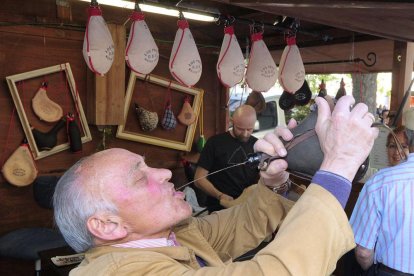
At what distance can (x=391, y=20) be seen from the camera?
8.41 ft

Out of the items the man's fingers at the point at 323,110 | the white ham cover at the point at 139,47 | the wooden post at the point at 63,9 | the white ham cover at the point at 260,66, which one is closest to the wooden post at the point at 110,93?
the wooden post at the point at 63,9

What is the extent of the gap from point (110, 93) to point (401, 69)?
92.4 inches

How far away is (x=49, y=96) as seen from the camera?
324 cm

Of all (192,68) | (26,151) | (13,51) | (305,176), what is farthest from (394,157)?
(13,51)

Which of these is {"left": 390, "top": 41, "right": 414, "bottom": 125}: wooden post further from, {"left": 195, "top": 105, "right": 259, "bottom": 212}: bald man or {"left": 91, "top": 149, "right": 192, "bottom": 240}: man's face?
{"left": 91, "top": 149, "right": 192, "bottom": 240}: man's face

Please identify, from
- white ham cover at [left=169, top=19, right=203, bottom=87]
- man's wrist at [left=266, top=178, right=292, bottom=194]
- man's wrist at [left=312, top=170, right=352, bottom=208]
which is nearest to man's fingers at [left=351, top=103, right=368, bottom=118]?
man's wrist at [left=312, top=170, right=352, bottom=208]

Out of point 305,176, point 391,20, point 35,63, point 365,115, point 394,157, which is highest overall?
point 391,20

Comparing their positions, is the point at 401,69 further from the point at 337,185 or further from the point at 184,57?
the point at 337,185

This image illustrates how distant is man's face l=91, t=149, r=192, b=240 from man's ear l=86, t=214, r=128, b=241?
0.8 inches

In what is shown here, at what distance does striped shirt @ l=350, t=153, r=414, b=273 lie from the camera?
5.97 ft

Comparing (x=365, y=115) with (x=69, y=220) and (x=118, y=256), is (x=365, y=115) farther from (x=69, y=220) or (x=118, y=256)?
(x=69, y=220)

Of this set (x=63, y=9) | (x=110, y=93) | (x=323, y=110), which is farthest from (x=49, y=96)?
(x=323, y=110)

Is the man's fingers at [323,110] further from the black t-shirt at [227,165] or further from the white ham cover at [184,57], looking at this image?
the black t-shirt at [227,165]

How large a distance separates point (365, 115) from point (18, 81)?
2817 millimetres
